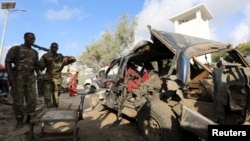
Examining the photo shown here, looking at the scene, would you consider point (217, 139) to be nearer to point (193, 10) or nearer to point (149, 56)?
point (149, 56)

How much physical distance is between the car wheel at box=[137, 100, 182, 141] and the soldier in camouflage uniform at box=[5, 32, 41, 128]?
227cm

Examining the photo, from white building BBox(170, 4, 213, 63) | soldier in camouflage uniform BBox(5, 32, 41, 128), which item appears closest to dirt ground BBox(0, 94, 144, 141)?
soldier in camouflage uniform BBox(5, 32, 41, 128)

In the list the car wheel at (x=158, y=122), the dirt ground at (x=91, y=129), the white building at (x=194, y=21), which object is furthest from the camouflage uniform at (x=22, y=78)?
the white building at (x=194, y=21)

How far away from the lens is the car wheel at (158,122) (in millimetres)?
3705

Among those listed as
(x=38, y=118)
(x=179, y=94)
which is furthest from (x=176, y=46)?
(x=38, y=118)

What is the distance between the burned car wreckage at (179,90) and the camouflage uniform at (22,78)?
174 cm

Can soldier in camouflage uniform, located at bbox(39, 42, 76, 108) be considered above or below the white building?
below

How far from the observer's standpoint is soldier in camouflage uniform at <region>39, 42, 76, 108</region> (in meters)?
5.36

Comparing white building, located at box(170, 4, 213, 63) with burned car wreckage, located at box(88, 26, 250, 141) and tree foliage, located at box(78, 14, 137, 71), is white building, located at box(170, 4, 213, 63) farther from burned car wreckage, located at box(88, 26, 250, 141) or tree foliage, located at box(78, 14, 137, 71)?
burned car wreckage, located at box(88, 26, 250, 141)

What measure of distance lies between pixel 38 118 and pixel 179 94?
2.10 m

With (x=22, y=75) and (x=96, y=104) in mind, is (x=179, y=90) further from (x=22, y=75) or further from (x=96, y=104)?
(x=96, y=104)

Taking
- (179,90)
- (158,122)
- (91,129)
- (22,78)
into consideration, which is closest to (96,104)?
(91,129)

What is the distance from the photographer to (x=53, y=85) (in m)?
5.47

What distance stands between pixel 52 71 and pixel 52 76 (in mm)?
111
